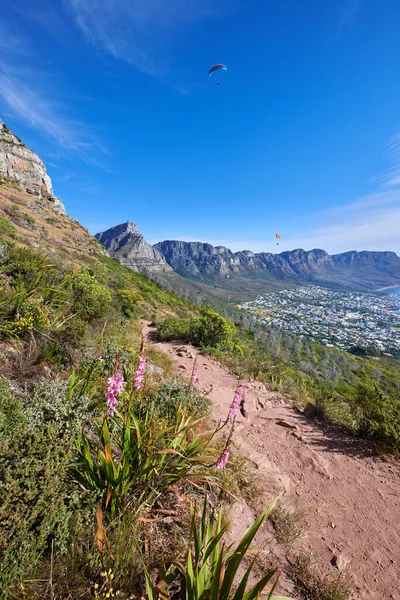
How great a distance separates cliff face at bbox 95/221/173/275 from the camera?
120569 millimetres

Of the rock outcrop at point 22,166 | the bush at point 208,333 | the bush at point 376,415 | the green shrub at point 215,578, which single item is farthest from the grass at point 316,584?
the rock outcrop at point 22,166

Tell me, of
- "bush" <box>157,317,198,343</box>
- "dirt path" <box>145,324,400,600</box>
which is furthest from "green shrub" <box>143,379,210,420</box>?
"bush" <box>157,317,198,343</box>

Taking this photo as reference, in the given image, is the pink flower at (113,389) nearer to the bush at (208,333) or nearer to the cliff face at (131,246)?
the bush at (208,333)

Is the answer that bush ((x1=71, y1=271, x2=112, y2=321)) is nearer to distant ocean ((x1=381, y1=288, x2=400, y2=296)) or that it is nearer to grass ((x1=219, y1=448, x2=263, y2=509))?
grass ((x1=219, y1=448, x2=263, y2=509))

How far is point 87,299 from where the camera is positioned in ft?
23.1

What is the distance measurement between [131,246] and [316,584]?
142791 millimetres

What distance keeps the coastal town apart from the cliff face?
50.9 meters

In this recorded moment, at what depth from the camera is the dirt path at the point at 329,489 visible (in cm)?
251

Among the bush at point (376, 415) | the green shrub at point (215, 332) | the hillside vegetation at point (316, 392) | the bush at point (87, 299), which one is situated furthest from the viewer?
the green shrub at point (215, 332)

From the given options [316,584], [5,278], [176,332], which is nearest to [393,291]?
[176,332]

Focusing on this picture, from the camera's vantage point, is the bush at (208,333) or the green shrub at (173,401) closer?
the green shrub at (173,401)

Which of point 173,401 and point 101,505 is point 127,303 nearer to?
point 173,401

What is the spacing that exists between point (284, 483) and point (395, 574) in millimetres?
1325

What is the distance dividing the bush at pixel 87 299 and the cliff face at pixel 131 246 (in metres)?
103
